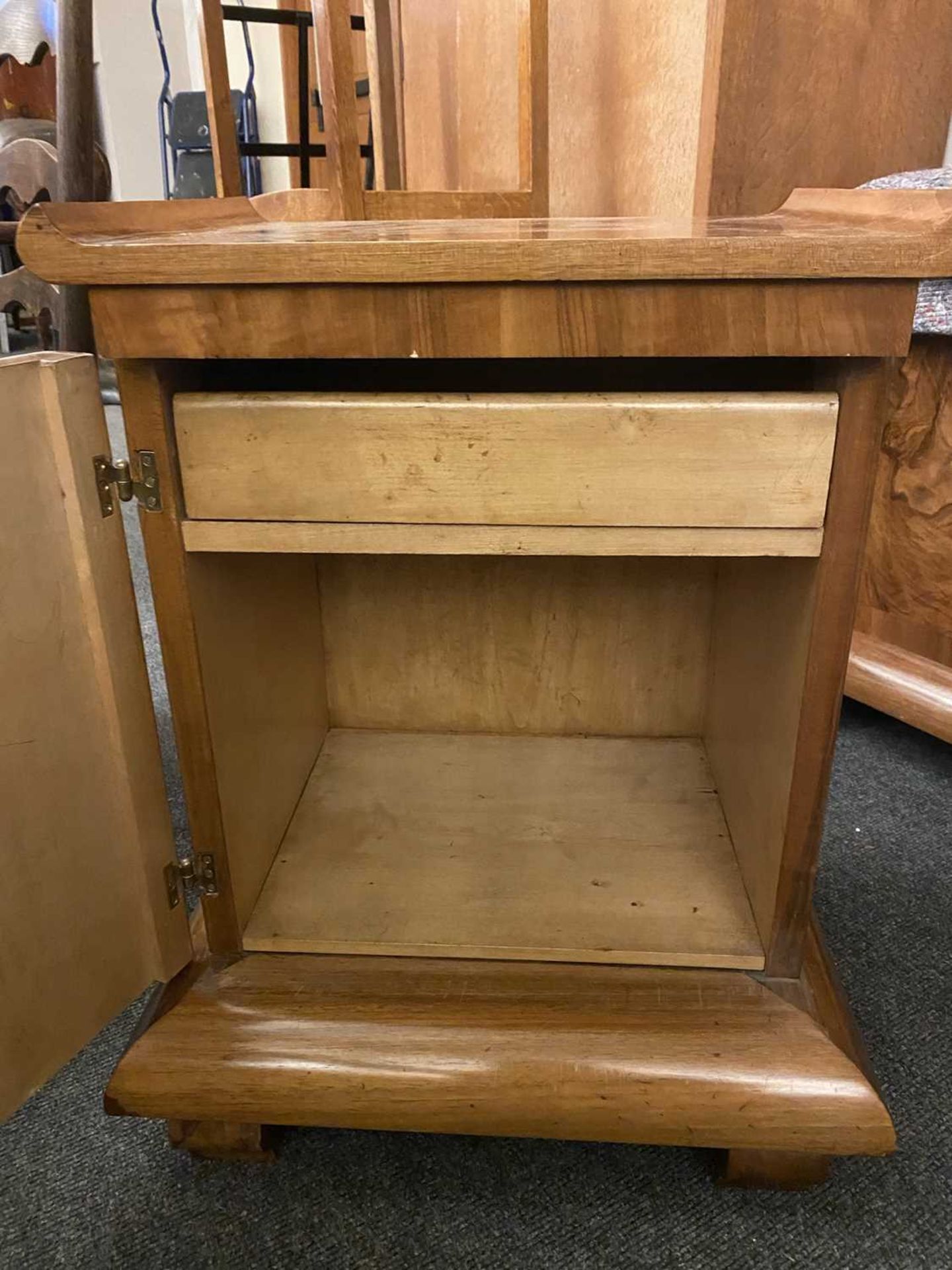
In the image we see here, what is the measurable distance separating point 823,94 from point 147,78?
3.67m

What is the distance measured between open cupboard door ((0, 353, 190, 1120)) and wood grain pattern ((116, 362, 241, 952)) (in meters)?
0.02

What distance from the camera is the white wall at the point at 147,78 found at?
350 centimetres

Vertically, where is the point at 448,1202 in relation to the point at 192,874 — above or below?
below

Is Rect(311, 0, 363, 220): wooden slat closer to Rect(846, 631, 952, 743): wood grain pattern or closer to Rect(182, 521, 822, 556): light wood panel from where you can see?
Rect(182, 521, 822, 556): light wood panel

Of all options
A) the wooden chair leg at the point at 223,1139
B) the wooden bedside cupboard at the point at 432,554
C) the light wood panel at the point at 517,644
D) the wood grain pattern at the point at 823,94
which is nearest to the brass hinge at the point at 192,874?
the wooden bedside cupboard at the point at 432,554

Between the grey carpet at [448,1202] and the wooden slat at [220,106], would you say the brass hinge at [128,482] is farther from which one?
the wooden slat at [220,106]

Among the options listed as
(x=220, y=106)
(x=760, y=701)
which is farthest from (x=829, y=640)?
(x=220, y=106)

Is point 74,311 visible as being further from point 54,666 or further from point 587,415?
point 587,415

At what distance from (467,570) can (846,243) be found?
520mm

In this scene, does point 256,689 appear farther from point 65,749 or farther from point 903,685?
point 903,685

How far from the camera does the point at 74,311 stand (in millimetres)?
788

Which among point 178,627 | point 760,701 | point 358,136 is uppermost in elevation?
point 358,136

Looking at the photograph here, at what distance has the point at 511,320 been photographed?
45cm

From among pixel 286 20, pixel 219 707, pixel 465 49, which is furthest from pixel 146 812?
pixel 286 20
